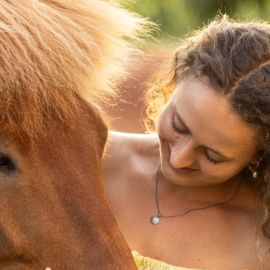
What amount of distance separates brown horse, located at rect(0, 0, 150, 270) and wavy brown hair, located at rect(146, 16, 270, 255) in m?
0.58

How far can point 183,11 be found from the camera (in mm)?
7664

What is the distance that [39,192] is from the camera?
0.86 metres

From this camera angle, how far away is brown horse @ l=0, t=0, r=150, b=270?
2.79 ft

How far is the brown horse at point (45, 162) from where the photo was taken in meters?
0.85

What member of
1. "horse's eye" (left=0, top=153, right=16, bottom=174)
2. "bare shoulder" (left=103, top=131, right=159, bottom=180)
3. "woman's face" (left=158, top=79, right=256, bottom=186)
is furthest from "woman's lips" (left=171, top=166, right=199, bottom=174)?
"horse's eye" (left=0, top=153, right=16, bottom=174)

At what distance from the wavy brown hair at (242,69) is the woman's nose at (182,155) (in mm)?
235

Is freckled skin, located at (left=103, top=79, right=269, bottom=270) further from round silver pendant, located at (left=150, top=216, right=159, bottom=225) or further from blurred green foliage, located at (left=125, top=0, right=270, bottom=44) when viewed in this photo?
blurred green foliage, located at (left=125, top=0, right=270, bottom=44)

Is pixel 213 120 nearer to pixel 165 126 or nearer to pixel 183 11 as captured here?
pixel 165 126

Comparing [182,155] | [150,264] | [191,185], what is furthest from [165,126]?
[150,264]

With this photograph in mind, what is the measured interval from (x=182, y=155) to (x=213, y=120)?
19 centimetres

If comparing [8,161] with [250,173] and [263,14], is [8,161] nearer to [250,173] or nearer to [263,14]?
Answer: [250,173]

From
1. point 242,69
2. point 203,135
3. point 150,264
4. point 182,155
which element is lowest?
point 150,264

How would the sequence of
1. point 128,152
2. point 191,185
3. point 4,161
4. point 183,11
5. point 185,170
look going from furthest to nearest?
point 183,11 < point 128,152 < point 191,185 < point 185,170 < point 4,161

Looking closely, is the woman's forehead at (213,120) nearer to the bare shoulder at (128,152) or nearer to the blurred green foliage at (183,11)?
the bare shoulder at (128,152)
